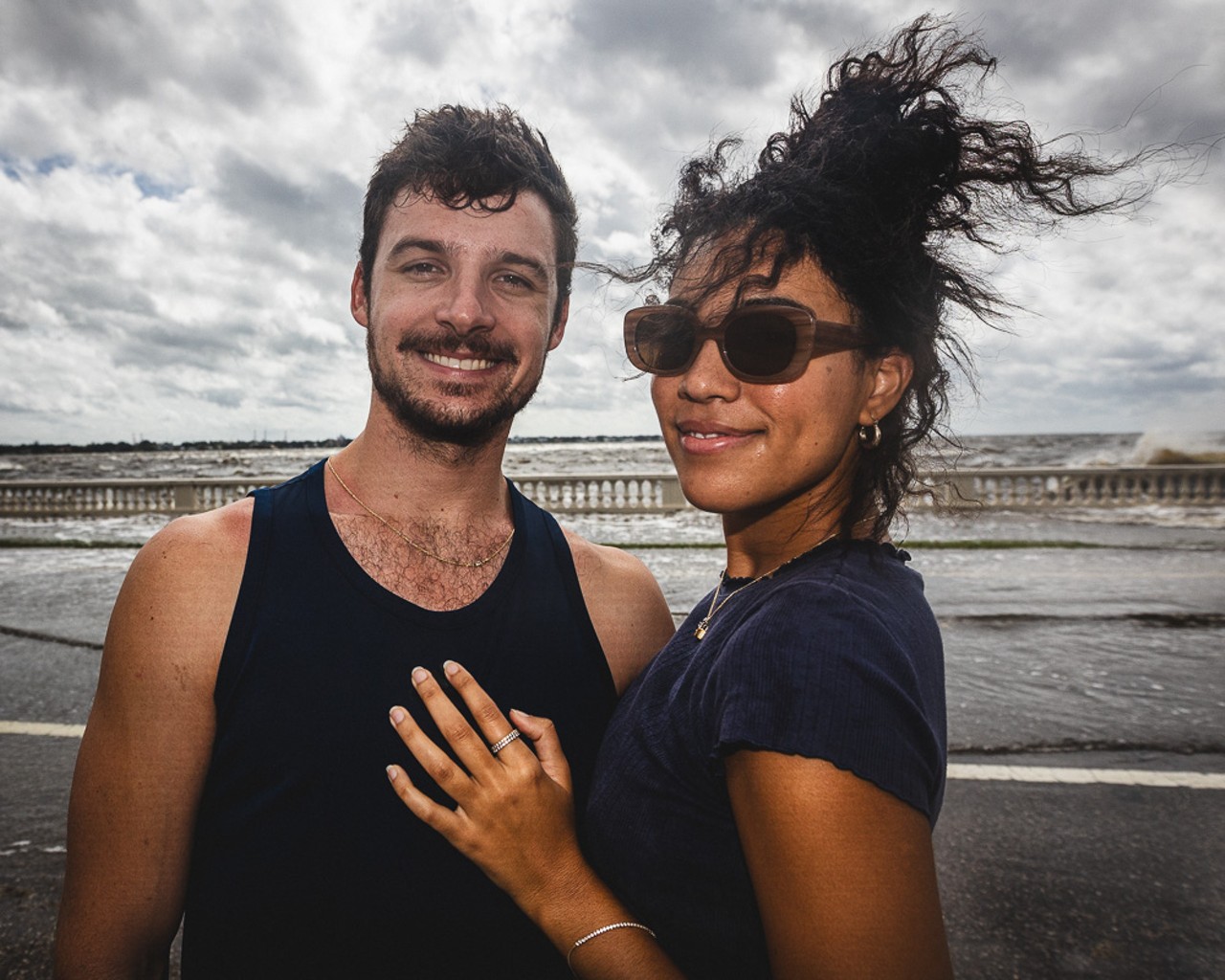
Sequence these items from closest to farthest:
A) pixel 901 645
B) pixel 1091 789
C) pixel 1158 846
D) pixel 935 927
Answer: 1. pixel 935 927
2. pixel 901 645
3. pixel 1158 846
4. pixel 1091 789

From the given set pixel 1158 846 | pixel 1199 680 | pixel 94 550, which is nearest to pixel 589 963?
pixel 1158 846

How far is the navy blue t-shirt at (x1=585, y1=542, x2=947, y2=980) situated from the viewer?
3.79ft

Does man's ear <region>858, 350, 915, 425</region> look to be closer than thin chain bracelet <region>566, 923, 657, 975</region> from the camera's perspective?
No

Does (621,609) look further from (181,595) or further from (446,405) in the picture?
(181,595)

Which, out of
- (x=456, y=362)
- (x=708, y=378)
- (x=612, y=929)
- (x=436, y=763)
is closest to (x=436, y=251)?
(x=456, y=362)

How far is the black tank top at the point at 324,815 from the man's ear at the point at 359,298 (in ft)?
2.87

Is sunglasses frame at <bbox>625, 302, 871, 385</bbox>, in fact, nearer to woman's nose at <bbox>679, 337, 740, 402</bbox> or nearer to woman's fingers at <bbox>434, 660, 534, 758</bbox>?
woman's nose at <bbox>679, 337, 740, 402</bbox>

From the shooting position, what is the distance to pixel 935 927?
1152 mm

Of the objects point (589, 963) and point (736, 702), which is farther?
point (589, 963)

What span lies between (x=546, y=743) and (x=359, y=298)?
5.08ft

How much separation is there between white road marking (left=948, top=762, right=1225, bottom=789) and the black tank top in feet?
10.7

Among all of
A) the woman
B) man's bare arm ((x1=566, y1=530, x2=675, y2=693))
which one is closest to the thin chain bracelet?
the woman

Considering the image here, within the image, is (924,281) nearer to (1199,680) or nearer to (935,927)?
(935,927)

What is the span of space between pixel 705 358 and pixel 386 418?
0.97 meters
